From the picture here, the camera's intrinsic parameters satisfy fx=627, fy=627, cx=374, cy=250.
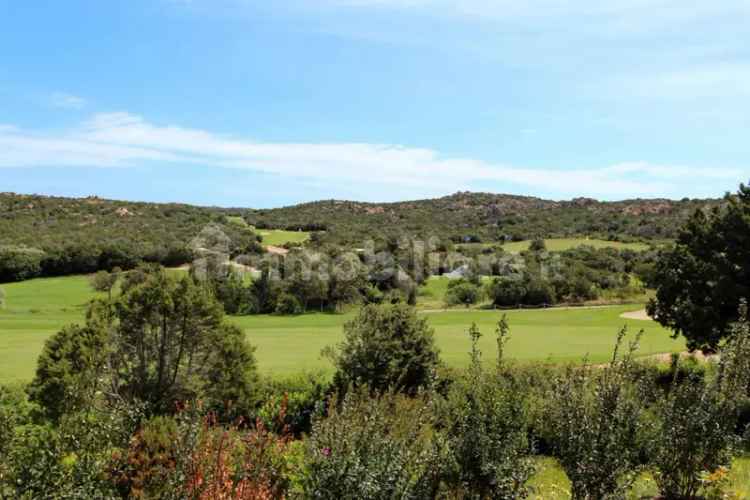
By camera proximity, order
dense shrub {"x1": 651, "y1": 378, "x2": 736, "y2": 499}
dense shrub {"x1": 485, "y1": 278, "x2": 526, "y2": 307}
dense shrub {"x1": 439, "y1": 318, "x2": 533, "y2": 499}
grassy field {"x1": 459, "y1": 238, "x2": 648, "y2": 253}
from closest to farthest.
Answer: dense shrub {"x1": 439, "y1": 318, "x2": 533, "y2": 499} → dense shrub {"x1": 651, "y1": 378, "x2": 736, "y2": 499} → dense shrub {"x1": 485, "y1": 278, "x2": 526, "y2": 307} → grassy field {"x1": 459, "y1": 238, "x2": 648, "y2": 253}

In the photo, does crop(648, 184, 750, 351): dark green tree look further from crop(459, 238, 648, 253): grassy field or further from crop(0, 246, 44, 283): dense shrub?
crop(0, 246, 44, 283): dense shrub

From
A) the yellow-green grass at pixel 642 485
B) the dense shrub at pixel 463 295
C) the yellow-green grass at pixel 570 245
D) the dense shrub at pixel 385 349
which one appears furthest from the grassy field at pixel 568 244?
the yellow-green grass at pixel 642 485

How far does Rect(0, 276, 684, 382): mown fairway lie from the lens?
79.3 feet

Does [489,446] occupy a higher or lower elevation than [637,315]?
higher

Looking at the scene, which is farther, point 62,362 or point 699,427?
point 62,362

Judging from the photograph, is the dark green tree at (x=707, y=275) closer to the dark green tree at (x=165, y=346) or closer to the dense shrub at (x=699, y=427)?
the dense shrub at (x=699, y=427)

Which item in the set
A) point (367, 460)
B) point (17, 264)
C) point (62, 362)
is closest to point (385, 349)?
point (62, 362)

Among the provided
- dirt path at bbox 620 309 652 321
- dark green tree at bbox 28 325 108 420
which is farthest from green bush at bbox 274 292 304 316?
dark green tree at bbox 28 325 108 420

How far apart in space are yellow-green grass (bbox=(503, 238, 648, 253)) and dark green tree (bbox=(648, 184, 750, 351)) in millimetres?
47939

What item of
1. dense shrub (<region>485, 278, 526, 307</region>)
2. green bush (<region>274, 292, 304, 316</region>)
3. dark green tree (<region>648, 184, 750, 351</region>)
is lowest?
green bush (<region>274, 292, 304, 316</region>)

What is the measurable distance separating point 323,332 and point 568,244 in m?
46.3

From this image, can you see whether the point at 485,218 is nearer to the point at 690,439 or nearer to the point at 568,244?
the point at 568,244

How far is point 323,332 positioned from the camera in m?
33.5

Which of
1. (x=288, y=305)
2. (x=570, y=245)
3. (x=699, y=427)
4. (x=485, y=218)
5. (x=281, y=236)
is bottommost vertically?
(x=288, y=305)
